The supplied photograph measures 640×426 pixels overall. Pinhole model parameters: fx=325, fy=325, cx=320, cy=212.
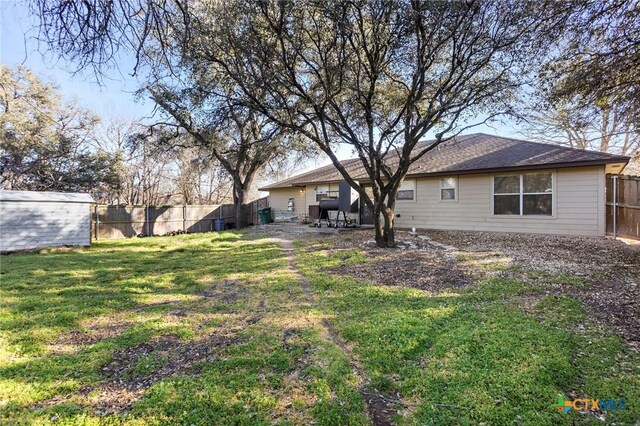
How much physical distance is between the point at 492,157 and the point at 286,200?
11.5m

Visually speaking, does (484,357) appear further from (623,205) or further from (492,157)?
(492,157)

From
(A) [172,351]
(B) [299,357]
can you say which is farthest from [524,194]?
(A) [172,351]

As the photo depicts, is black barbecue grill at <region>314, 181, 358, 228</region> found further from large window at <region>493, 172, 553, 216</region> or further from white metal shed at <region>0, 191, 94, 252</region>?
white metal shed at <region>0, 191, 94, 252</region>

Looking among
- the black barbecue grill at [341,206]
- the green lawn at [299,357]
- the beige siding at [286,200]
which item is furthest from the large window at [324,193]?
the green lawn at [299,357]

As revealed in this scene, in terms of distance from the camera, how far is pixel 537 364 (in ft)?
9.38

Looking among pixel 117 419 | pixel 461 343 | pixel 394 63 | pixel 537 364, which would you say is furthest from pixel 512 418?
pixel 394 63

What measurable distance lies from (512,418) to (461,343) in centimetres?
105

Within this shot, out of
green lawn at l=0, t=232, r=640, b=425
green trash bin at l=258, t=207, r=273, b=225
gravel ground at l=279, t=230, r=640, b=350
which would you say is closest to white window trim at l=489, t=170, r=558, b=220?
gravel ground at l=279, t=230, r=640, b=350

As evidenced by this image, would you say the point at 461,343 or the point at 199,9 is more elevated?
the point at 199,9

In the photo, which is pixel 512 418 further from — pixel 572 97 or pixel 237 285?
pixel 572 97

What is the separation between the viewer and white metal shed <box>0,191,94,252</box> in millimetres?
10430

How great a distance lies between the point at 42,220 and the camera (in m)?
11.0

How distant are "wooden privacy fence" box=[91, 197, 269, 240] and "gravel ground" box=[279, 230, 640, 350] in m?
10.4

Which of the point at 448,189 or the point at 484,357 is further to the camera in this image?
the point at 448,189
